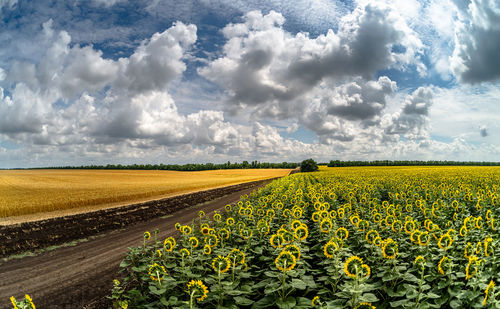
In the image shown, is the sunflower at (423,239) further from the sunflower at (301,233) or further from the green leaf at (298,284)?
the green leaf at (298,284)

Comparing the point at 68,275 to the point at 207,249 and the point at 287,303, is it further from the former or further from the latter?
the point at 287,303

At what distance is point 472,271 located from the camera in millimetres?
3682

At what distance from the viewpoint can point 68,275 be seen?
29.5 feet

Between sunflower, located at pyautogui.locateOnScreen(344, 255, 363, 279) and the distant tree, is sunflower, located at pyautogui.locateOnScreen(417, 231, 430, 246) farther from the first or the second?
the distant tree

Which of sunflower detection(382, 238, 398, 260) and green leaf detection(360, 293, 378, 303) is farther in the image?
sunflower detection(382, 238, 398, 260)

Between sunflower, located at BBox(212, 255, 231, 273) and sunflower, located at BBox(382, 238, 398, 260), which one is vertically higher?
sunflower, located at BBox(382, 238, 398, 260)

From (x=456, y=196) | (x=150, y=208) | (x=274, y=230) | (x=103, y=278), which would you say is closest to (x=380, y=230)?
(x=274, y=230)

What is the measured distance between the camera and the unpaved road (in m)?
7.41

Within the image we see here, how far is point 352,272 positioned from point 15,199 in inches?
1158

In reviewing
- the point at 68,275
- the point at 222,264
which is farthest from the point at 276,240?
the point at 68,275

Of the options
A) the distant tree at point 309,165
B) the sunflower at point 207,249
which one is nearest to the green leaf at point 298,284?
the sunflower at point 207,249

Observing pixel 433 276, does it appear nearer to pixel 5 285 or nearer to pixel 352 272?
pixel 352 272

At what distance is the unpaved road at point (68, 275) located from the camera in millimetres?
7410

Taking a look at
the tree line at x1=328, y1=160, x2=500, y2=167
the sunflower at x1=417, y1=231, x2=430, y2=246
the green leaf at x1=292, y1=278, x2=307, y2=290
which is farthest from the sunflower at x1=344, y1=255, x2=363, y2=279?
the tree line at x1=328, y1=160, x2=500, y2=167
